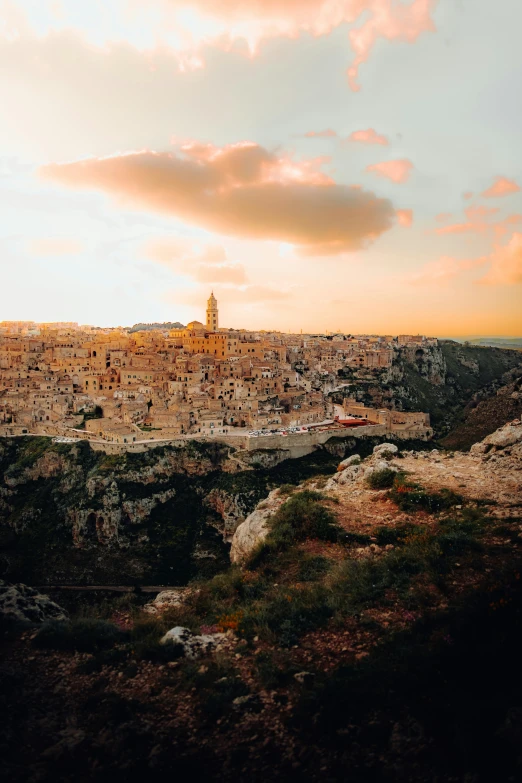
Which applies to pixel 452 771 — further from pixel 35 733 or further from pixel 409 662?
pixel 35 733

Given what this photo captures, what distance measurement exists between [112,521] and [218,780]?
26406 millimetres

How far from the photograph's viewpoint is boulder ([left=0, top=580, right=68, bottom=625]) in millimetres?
7543

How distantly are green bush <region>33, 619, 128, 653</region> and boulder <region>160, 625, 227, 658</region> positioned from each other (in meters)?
0.81

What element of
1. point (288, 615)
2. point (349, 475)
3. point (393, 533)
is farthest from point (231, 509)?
point (288, 615)

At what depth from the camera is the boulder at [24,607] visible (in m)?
7.54

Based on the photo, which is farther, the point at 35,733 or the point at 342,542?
the point at 342,542

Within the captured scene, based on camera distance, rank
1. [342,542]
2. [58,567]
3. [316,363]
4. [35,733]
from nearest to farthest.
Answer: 1. [35,733]
2. [342,542]
3. [58,567]
4. [316,363]

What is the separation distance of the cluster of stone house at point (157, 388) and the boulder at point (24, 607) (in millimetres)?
24482

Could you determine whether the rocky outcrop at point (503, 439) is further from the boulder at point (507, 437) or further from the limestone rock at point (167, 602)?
the limestone rock at point (167, 602)

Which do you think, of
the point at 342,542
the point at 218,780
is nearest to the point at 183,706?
the point at 218,780

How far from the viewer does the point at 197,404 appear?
3766 cm

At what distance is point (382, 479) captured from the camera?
14250 millimetres

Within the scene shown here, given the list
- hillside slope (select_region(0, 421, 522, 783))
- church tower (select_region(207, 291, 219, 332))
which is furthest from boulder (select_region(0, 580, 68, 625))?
church tower (select_region(207, 291, 219, 332))

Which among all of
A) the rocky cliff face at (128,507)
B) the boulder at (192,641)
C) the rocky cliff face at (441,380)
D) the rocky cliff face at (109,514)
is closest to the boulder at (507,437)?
the boulder at (192,641)
